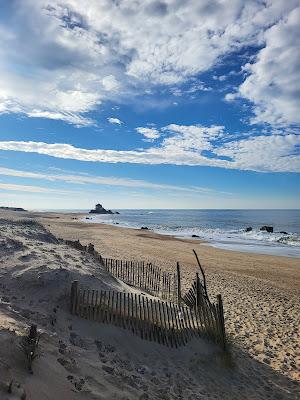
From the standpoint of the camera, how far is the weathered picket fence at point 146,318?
A: 8.84m

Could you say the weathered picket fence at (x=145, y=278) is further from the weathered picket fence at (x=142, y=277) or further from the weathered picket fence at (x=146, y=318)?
the weathered picket fence at (x=146, y=318)

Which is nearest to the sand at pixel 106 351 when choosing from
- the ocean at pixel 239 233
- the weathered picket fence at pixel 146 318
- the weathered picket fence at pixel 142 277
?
the weathered picket fence at pixel 146 318

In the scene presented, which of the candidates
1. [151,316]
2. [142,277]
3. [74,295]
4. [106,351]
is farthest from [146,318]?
[142,277]

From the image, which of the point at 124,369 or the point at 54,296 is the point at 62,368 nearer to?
the point at 124,369

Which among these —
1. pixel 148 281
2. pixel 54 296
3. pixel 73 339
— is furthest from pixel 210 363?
pixel 148 281

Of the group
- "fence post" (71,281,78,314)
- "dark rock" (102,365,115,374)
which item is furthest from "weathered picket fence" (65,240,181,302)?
"dark rock" (102,365,115,374)

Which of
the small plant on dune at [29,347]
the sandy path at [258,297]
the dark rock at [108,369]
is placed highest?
the small plant on dune at [29,347]

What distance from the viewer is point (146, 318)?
9.38 m

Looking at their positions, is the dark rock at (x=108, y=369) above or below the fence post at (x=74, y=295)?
below

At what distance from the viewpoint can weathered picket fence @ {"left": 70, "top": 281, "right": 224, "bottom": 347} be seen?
884cm

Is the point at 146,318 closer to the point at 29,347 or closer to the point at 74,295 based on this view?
the point at 74,295

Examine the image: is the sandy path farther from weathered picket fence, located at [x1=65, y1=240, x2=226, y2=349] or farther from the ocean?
the ocean

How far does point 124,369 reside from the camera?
24.1 ft

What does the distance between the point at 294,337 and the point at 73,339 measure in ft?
25.7
